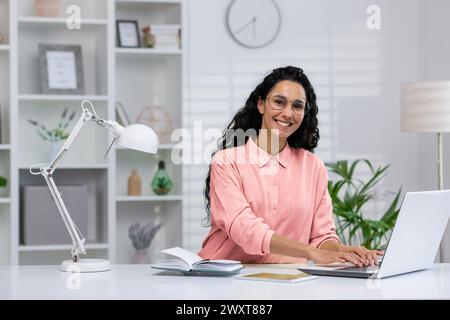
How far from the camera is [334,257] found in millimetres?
2553

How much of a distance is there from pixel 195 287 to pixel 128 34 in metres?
2.55

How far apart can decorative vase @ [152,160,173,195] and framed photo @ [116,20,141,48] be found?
26.6 inches

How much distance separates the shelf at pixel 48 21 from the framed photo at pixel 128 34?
0.16 m

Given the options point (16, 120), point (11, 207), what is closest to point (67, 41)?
point (16, 120)

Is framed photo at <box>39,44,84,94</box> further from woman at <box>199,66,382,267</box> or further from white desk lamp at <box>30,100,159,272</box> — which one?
white desk lamp at <box>30,100,159,272</box>

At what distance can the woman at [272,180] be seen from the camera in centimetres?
279

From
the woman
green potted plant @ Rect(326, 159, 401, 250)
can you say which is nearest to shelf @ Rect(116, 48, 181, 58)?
green potted plant @ Rect(326, 159, 401, 250)

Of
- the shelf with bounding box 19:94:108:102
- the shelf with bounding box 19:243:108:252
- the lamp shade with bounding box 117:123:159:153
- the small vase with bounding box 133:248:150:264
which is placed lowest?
the small vase with bounding box 133:248:150:264

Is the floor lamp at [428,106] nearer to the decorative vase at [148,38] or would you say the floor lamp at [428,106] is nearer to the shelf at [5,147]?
the decorative vase at [148,38]

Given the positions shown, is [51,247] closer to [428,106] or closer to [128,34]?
[128,34]

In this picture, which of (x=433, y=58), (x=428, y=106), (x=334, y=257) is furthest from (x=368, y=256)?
(x=433, y=58)

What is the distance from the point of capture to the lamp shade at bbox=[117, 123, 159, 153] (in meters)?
2.47

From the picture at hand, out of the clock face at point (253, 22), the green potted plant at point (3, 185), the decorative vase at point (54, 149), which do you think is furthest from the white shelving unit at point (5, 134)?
the clock face at point (253, 22)
